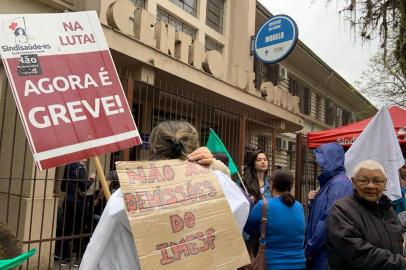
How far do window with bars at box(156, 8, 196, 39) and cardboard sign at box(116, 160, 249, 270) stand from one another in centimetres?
1117

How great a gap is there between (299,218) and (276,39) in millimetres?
8701

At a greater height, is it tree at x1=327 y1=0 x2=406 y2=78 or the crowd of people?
tree at x1=327 y1=0 x2=406 y2=78

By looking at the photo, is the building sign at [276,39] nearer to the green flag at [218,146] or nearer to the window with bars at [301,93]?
the green flag at [218,146]

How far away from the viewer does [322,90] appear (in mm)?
23984

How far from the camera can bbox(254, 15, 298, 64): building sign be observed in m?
11.0

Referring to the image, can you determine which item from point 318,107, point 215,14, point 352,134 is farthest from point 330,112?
point 352,134

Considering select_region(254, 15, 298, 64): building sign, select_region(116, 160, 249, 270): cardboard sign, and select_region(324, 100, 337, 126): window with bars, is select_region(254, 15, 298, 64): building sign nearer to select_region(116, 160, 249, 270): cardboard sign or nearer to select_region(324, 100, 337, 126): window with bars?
select_region(116, 160, 249, 270): cardboard sign

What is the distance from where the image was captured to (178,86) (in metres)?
10.2

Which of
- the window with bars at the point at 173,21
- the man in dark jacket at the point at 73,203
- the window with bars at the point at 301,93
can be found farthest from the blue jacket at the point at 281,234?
the window with bars at the point at 301,93

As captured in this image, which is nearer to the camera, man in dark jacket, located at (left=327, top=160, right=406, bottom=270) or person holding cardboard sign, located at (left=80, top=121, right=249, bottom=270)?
person holding cardboard sign, located at (left=80, top=121, right=249, bottom=270)

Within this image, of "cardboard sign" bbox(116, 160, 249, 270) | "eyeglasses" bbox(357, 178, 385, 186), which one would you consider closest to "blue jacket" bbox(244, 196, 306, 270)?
"eyeglasses" bbox(357, 178, 385, 186)

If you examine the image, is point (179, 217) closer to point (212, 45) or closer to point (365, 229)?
point (365, 229)

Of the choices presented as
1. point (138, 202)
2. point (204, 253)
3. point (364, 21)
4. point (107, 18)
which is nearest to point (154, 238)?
point (138, 202)

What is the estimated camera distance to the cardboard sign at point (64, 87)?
2475mm
